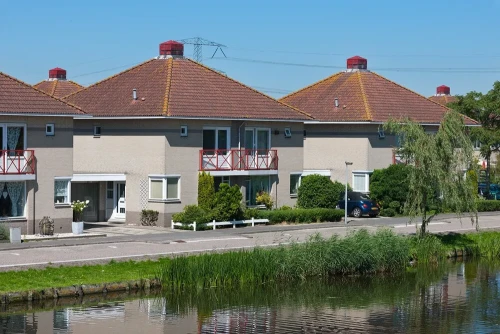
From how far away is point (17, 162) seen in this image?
41125 millimetres

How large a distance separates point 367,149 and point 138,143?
15053mm

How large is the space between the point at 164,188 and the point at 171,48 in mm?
→ 9034

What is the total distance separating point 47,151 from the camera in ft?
139

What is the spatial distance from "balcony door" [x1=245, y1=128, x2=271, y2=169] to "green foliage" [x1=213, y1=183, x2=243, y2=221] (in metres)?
3.61

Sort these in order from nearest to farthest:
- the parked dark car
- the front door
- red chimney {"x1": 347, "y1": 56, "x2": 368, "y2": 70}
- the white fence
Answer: the white fence < the front door < the parked dark car < red chimney {"x1": 347, "y1": 56, "x2": 368, "y2": 70}

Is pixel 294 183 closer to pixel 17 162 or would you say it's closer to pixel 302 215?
pixel 302 215

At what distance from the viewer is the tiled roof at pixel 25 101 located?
41.1 m

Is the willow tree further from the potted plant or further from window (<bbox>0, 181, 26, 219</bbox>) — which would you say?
window (<bbox>0, 181, 26, 219</bbox>)

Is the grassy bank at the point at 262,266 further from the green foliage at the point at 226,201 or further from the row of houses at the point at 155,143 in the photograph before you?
the row of houses at the point at 155,143

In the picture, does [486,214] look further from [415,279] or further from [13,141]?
[13,141]

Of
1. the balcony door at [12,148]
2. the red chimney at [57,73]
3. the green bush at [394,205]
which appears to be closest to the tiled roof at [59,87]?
the red chimney at [57,73]

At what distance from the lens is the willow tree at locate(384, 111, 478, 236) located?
3972cm

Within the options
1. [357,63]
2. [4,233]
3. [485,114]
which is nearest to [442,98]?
[485,114]

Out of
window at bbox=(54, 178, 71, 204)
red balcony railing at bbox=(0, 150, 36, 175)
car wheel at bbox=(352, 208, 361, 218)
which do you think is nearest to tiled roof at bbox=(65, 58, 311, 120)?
car wheel at bbox=(352, 208, 361, 218)
